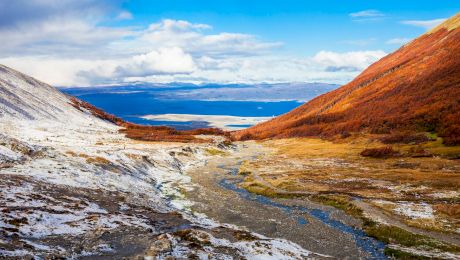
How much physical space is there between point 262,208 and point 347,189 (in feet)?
65.1

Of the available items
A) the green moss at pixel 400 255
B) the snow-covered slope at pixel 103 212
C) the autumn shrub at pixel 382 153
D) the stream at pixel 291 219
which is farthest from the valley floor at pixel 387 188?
the snow-covered slope at pixel 103 212

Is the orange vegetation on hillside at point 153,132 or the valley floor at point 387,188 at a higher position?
the orange vegetation on hillside at point 153,132

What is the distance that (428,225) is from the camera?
47.7 metres

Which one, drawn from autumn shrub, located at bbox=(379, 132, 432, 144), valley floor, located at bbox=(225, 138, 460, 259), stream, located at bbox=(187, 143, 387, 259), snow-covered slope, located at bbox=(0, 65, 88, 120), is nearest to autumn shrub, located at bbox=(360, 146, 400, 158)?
valley floor, located at bbox=(225, 138, 460, 259)

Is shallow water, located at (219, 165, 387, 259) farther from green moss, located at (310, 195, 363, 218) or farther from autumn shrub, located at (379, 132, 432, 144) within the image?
autumn shrub, located at (379, 132, 432, 144)

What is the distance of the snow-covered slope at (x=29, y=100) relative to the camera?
405ft

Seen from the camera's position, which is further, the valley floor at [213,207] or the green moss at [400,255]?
the green moss at [400,255]

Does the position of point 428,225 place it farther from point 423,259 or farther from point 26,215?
point 26,215

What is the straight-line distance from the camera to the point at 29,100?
458 ft

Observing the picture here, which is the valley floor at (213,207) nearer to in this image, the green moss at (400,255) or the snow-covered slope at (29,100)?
the green moss at (400,255)

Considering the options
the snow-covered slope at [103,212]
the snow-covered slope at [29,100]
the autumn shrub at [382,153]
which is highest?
the snow-covered slope at [29,100]

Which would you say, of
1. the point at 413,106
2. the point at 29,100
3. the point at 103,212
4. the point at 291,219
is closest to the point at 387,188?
the point at 291,219

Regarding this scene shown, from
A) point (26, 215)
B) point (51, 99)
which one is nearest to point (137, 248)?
point (26, 215)

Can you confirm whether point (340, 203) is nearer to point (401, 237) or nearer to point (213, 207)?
point (401, 237)
